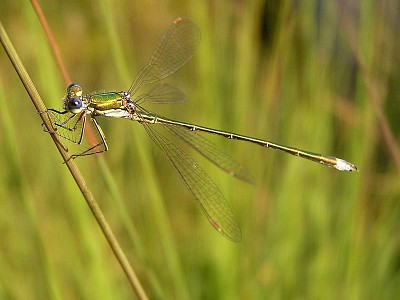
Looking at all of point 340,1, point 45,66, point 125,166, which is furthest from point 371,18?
point 125,166

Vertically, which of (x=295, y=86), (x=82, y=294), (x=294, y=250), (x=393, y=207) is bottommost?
(x=82, y=294)

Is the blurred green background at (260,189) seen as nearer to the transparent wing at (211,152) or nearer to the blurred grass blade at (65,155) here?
the transparent wing at (211,152)

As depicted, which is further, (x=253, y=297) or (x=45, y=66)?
(x=253, y=297)

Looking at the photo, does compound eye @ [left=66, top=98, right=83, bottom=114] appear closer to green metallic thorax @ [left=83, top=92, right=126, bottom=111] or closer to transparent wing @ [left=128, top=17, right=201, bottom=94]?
green metallic thorax @ [left=83, top=92, right=126, bottom=111]

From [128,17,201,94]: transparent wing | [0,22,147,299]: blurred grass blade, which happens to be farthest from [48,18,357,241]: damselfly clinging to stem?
[0,22,147,299]: blurred grass blade

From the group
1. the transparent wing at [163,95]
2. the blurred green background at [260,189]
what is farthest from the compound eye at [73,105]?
the transparent wing at [163,95]

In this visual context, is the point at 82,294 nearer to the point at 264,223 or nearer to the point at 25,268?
the point at 25,268
